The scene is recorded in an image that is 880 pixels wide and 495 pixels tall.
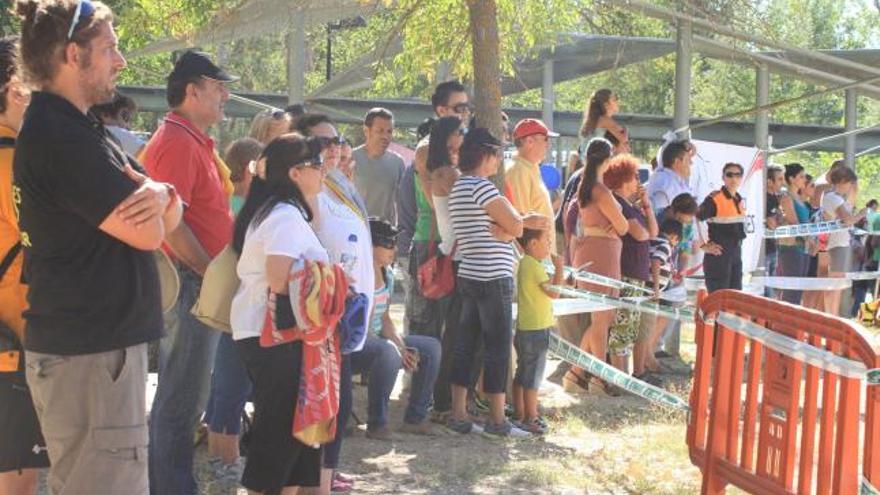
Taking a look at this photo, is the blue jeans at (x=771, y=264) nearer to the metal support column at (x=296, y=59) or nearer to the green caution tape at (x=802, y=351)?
the metal support column at (x=296, y=59)

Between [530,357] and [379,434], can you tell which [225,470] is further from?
[530,357]

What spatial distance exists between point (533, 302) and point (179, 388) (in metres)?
3.25

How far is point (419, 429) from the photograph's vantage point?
7777mm

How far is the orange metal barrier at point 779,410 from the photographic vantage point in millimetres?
4375

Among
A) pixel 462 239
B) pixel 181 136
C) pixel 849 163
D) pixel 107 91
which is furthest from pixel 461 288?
pixel 849 163

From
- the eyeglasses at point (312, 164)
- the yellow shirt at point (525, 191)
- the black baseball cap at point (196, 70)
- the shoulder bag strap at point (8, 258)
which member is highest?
the black baseball cap at point (196, 70)

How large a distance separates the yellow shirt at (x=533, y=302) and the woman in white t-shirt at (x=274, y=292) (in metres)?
3.19

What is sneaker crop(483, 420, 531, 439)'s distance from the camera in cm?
782

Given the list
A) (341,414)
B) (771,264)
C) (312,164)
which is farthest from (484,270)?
(771,264)

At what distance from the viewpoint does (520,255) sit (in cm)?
843

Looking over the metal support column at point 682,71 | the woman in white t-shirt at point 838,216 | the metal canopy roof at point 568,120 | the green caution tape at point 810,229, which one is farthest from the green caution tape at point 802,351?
the metal canopy roof at point 568,120

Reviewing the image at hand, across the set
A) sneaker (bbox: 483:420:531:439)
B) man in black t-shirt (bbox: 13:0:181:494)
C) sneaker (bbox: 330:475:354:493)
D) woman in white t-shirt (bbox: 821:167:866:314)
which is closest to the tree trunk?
sneaker (bbox: 483:420:531:439)

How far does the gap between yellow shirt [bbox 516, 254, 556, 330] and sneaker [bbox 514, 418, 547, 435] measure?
61 centimetres

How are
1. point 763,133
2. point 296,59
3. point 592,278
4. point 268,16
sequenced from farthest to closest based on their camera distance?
1. point 763,133
2. point 296,59
3. point 268,16
4. point 592,278
